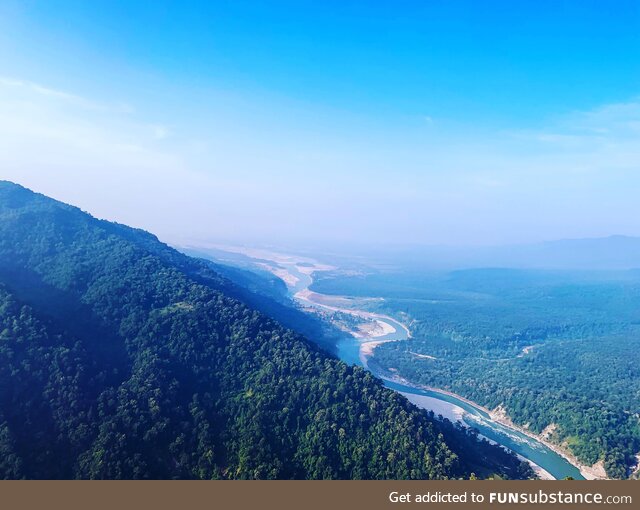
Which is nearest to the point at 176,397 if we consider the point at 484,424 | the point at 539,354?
the point at 484,424

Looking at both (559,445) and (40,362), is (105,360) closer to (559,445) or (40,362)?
(40,362)

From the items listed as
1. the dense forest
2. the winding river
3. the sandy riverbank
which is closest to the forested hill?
the winding river

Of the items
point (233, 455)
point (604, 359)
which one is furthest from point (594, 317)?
point (233, 455)

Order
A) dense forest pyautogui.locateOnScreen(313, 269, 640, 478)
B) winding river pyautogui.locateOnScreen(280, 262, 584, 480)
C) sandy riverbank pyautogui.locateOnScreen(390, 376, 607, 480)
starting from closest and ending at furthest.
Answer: sandy riverbank pyautogui.locateOnScreen(390, 376, 607, 480) → winding river pyautogui.locateOnScreen(280, 262, 584, 480) → dense forest pyautogui.locateOnScreen(313, 269, 640, 478)

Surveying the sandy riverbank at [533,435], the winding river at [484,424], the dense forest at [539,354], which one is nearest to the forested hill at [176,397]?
the winding river at [484,424]

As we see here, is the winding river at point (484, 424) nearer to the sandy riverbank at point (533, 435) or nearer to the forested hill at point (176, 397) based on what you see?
the sandy riverbank at point (533, 435)

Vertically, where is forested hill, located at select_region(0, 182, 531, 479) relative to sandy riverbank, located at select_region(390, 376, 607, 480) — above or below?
above

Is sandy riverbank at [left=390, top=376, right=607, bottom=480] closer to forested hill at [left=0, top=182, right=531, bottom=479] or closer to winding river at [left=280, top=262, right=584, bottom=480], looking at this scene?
winding river at [left=280, top=262, right=584, bottom=480]
